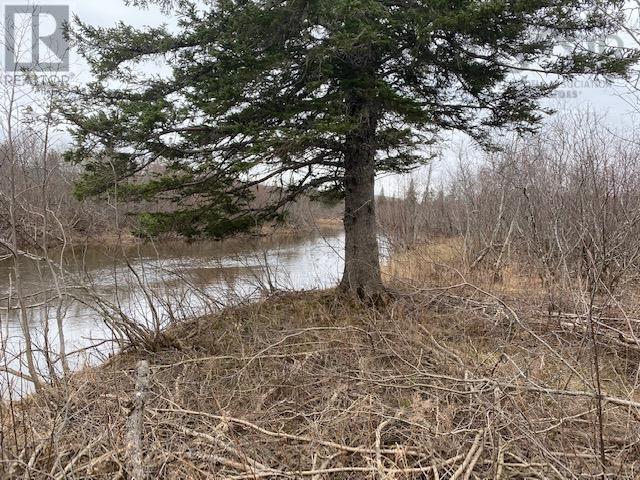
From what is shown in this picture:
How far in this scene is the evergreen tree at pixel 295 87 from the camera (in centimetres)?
552

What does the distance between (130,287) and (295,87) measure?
12.1 ft

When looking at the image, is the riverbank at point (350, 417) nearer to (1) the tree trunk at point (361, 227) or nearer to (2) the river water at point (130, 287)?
(2) the river water at point (130, 287)

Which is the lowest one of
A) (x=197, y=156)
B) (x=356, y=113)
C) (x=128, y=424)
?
(x=128, y=424)

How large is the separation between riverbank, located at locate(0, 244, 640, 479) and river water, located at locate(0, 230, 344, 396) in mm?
729

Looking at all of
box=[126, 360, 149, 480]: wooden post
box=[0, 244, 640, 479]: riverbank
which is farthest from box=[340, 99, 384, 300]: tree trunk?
box=[126, 360, 149, 480]: wooden post

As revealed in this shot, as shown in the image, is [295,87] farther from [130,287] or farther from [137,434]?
[137,434]

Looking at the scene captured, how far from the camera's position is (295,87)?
6.32 meters

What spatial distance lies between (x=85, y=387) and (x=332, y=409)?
7.48ft

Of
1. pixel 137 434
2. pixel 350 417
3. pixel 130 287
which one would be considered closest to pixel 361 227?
pixel 130 287

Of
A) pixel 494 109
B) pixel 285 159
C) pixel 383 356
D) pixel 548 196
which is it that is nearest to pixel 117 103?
pixel 285 159

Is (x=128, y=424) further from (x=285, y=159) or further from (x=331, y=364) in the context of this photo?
(x=285, y=159)

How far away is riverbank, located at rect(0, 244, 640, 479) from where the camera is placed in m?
2.91

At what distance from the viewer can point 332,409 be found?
139 inches

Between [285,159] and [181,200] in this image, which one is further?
[181,200]
